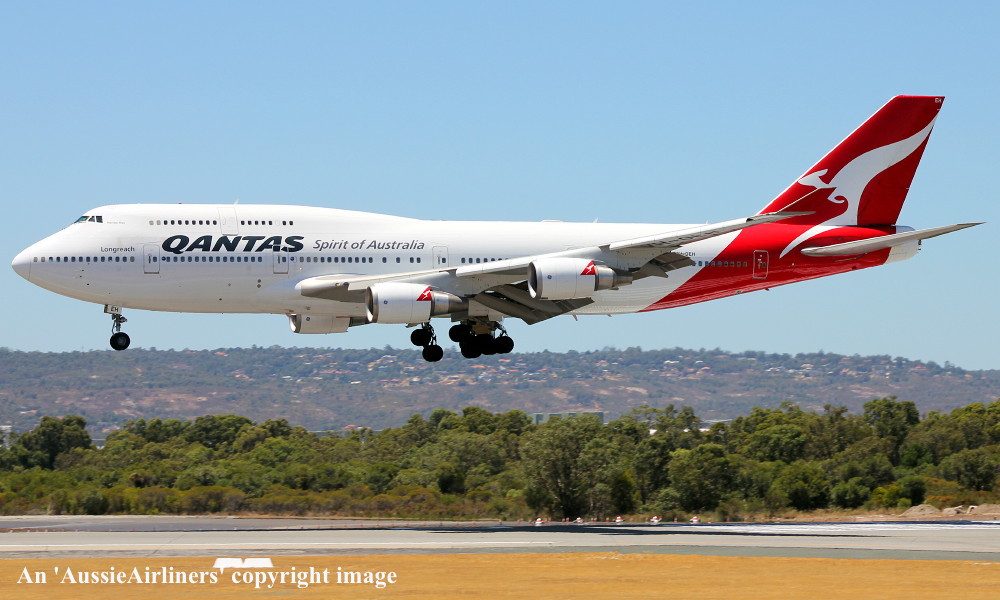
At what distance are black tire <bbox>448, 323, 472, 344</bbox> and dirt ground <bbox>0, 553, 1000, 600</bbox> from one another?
15714 millimetres

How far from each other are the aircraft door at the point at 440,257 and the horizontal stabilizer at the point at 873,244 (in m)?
14.6

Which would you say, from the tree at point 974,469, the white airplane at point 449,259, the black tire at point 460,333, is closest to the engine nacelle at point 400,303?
the white airplane at point 449,259

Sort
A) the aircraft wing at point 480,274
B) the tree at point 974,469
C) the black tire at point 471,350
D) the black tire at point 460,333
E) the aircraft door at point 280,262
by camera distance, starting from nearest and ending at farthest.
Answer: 1. the aircraft wing at point 480,274
2. the aircraft door at point 280,262
3. the black tire at point 460,333
4. the black tire at point 471,350
5. the tree at point 974,469

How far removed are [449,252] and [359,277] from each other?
3.65 metres

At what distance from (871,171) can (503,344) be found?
17224 millimetres

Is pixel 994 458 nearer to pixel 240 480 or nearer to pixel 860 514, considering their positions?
pixel 860 514

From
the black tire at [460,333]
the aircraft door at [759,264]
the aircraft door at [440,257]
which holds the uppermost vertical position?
the aircraft door at [440,257]

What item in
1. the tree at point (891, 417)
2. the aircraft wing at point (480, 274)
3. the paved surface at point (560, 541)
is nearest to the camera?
the paved surface at point (560, 541)

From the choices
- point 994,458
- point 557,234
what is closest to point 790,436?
point 994,458

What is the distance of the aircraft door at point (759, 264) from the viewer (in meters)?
51.8

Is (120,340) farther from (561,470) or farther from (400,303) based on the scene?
(561,470)

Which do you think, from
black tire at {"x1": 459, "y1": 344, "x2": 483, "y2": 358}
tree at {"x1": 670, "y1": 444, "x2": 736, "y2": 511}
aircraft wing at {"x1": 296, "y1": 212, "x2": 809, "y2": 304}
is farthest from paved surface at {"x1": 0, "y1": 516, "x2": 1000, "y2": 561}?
tree at {"x1": 670, "y1": 444, "x2": 736, "y2": 511}

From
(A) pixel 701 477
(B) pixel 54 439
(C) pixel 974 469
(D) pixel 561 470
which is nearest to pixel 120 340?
(D) pixel 561 470

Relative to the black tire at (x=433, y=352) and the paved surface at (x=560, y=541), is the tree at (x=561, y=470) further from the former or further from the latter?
the black tire at (x=433, y=352)
